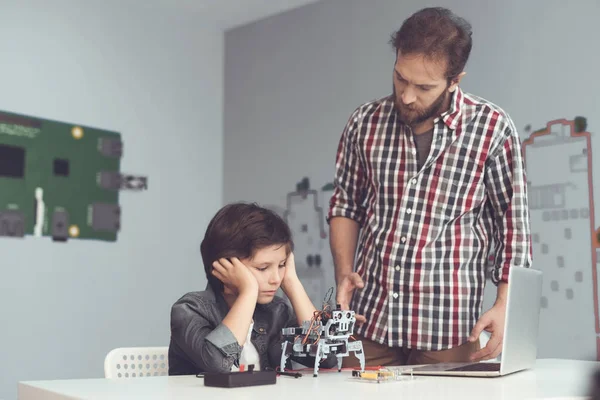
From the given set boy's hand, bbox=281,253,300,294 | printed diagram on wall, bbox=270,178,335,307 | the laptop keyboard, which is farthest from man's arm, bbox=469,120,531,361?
printed diagram on wall, bbox=270,178,335,307

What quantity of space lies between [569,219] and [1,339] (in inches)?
100

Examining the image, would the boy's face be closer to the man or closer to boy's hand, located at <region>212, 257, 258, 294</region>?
boy's hand, located at <region>212, 257, 258, 294</region>

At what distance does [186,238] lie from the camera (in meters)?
4.13

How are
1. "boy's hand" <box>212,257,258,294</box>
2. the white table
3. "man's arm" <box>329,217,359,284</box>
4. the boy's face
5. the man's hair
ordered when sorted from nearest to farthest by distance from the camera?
the white table < "boy's hand" <box>212,257,258,294</box> < the boy's face < the man's hair < "man's arm" <box>329,217,359,284</box>

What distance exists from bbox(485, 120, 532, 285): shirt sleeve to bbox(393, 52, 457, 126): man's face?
195 millimetres

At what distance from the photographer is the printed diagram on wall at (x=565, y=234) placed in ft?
9.25

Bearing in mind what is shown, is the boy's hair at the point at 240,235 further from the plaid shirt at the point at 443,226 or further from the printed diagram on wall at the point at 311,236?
the printed diagram on wall at the point at 311,236

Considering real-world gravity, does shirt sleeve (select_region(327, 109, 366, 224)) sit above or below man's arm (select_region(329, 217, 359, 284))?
above

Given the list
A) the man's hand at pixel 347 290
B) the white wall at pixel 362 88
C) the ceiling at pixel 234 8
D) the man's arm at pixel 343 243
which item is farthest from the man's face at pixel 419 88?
the ceiling at pixel 234 8

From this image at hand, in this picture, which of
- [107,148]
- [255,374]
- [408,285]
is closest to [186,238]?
[107,148]

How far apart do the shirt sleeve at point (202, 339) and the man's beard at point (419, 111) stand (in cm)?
74

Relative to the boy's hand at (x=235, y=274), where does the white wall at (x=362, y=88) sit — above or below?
above

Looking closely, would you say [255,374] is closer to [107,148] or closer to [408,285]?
[408,285]

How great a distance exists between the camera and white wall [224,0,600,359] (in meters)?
2.90
